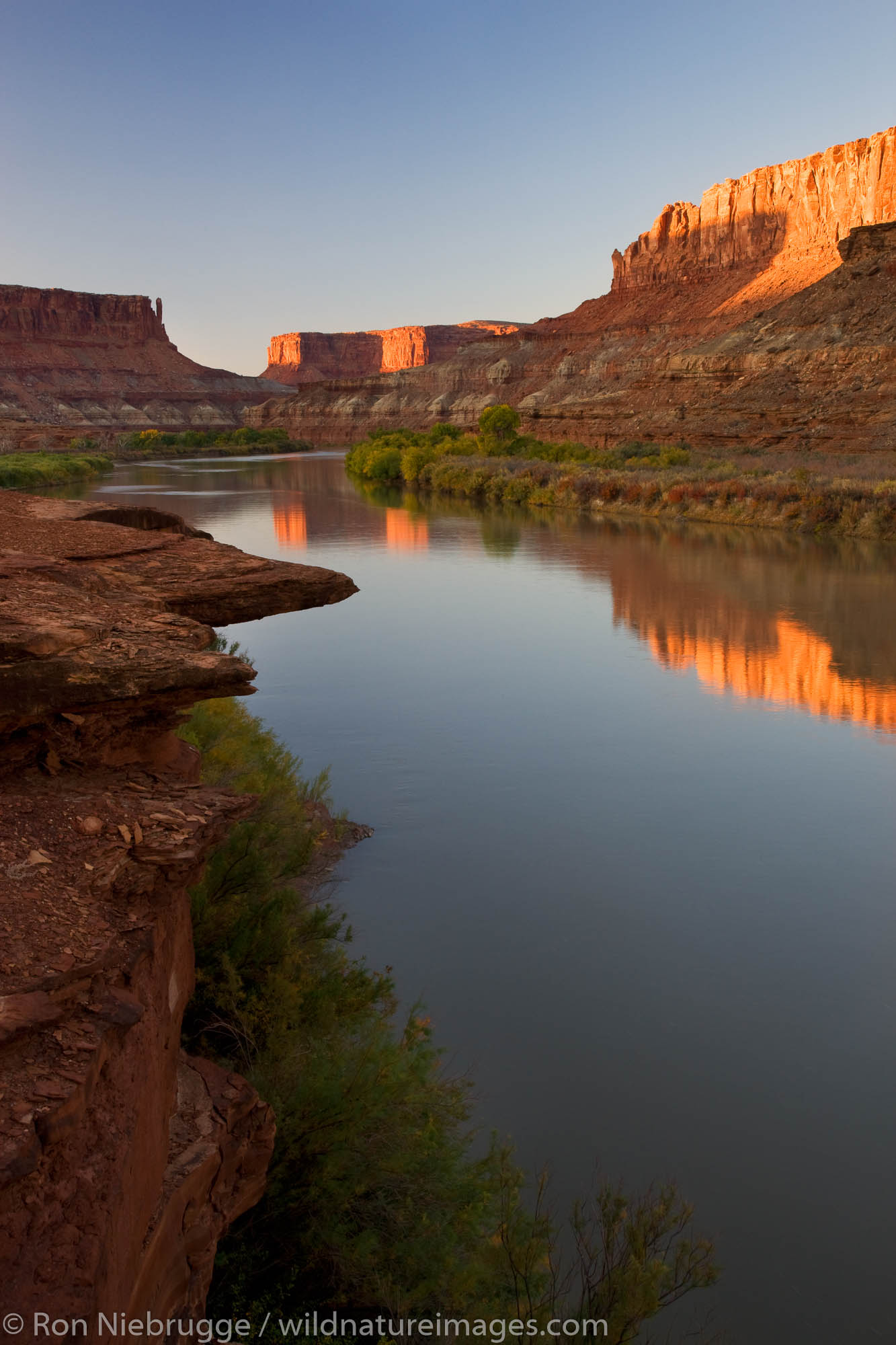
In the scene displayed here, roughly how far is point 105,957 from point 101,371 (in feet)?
439

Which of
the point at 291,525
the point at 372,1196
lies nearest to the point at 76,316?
the point at 291,525

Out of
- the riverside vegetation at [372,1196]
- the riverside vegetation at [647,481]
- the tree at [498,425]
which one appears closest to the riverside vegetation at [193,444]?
the tree at [498,425]

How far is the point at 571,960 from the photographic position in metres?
6.06

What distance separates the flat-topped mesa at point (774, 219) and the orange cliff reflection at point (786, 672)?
196ft

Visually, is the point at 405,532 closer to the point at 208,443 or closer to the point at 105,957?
the point at 105,957

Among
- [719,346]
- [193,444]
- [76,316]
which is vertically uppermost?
[76,316]

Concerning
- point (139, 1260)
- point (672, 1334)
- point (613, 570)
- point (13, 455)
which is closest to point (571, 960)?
point (672, 1334)

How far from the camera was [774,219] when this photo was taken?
79188 millimetres

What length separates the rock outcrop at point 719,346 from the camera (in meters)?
45.8

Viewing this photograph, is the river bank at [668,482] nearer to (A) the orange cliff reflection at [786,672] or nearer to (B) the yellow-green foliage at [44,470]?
(A) the orange cliff reflection at [786,672]

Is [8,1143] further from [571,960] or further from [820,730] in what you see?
[820,730]

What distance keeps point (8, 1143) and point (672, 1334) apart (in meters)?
2.92

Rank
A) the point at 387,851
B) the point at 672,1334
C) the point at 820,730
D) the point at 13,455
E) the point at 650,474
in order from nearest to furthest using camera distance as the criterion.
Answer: the point at 672,1334 < the point at 387,851 < the point at 820,730 < the point at 650,474 < the point at 13,455

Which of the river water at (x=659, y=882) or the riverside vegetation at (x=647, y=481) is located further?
the riverside vegetation at (x=647, y=481)
